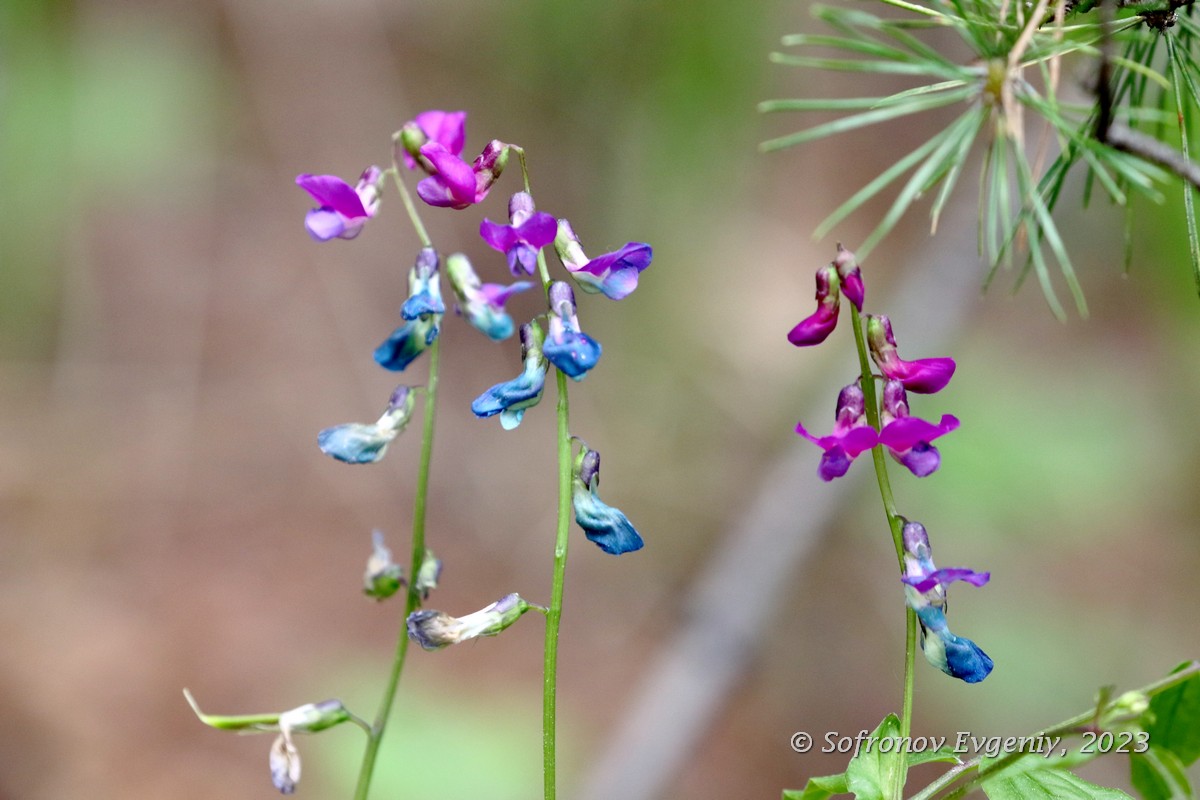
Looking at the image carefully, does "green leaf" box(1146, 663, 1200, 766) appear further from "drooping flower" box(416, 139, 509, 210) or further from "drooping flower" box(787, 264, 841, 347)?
"drooping flower" box(416, 139, 509, 210)

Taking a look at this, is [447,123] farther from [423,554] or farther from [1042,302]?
[1042,302]

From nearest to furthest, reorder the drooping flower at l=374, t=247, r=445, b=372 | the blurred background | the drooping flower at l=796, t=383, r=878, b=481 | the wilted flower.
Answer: the drooping flower at l=796, t=383, r=878, b=481 → the drooping flower at l=374, t=247, r=445, b=372 → the wilted flower → the blurred background

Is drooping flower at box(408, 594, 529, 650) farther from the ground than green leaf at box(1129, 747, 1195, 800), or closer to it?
farther from the ground

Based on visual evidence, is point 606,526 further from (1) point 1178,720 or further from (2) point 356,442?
(1) point 1178,720

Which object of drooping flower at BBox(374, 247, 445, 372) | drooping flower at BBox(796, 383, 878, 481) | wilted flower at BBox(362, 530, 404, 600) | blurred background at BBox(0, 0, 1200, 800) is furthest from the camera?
blurred background at BBox(0, 0, 1200, 800)

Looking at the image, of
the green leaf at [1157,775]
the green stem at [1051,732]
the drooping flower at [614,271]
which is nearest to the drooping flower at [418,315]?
the drooping flower at [614,271]

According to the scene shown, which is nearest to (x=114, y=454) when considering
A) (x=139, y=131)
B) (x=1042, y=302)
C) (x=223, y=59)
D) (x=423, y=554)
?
(x=139, y=131)

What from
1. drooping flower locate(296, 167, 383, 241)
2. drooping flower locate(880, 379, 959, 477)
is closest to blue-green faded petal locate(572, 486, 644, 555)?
drooping flower locate(880, 379, 959, 477)
